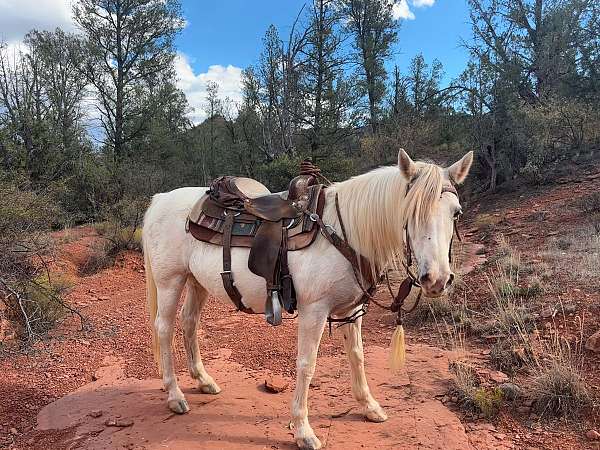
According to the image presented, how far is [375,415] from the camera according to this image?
121 inches

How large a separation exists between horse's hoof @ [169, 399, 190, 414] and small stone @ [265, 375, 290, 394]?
695 millimetres

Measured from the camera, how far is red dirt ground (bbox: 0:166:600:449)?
2.86 m

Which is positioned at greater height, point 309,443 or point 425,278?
point 425,278

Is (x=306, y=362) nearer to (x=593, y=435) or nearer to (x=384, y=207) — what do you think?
(x=384, y=207)

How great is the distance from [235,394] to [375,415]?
1223 mm

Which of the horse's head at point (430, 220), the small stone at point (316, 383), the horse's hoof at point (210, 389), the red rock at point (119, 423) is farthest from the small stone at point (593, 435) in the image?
the red rock at point (119, 423)

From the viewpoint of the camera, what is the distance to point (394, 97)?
2050 cm

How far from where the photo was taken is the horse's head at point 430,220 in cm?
214

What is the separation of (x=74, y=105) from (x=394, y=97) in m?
14.4

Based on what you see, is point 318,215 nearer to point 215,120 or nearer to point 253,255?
point 253,255

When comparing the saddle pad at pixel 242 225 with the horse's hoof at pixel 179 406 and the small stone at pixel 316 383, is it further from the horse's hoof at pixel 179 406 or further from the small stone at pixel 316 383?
the small stone at pixel 316 383

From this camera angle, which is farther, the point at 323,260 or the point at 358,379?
the point at 358,379

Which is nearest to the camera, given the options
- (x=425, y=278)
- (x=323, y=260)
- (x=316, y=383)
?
(x=425, y=278)

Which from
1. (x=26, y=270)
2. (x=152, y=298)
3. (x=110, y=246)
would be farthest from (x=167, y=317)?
(x=110, y=246)
